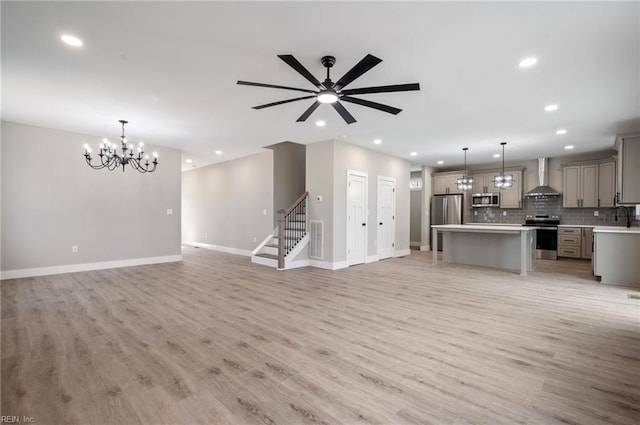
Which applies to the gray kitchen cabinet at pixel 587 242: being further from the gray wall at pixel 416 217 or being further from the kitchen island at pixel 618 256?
the gray wall at pixel 416 217

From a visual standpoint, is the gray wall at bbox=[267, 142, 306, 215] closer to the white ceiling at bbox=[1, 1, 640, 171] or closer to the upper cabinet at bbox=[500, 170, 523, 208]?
the white ceiling at bbox=[1, 1, 640, 171]

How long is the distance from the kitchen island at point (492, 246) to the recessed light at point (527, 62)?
3.81 meters

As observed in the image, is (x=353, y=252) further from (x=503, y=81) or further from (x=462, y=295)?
(x=503, y=81)

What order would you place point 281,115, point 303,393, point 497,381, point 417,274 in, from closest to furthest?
point 303,393, point 497,381, point 281,115, point 417,274

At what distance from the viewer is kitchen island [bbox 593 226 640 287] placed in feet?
16.8

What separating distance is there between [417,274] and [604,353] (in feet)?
11.4

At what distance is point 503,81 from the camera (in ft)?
11.9

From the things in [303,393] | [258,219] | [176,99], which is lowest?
[303,393]

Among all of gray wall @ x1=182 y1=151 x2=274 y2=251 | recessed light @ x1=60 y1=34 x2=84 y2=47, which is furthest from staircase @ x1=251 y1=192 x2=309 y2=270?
recessed light @ x1=60 y1=34 x2=84 y2=47

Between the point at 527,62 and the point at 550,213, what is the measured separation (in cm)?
719

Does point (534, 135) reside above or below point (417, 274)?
above

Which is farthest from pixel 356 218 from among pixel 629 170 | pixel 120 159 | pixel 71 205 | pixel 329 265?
pixel 71 205

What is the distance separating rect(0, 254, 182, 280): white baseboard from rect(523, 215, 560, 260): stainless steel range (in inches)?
387

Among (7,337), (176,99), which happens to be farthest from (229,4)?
(7,337)
